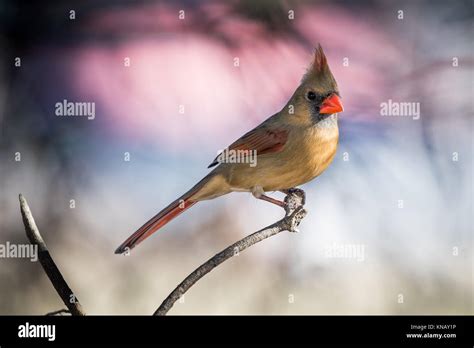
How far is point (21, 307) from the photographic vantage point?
3.83 m

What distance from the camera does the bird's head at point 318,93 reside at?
3336 mm

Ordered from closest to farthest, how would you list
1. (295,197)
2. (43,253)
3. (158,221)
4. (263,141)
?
1. (43,253)
2. (158,221)
3. (263,141)
4. (295,197)

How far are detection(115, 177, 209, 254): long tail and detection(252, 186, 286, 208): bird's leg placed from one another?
0.34m

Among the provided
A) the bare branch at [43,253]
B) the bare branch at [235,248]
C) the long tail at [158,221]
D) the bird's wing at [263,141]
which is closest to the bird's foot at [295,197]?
the bare branch at [235,248]

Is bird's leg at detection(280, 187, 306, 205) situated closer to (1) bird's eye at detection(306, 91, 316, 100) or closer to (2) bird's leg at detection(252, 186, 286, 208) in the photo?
(2) bird's leg at detection(252, 186, 286, 208)

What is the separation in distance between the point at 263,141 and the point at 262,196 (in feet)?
1.05

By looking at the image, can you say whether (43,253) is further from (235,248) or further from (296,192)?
(296,192)

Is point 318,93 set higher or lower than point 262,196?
higher

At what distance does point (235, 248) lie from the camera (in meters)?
2.86

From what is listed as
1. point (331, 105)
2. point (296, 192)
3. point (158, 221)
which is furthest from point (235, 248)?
point (331, 105)
